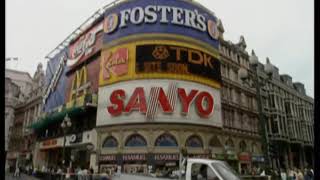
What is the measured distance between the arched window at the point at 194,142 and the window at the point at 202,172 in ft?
67.5

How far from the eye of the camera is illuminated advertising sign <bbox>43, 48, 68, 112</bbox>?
140ft

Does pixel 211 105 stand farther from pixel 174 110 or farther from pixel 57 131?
pixel 57 131

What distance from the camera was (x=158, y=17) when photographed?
110 feet

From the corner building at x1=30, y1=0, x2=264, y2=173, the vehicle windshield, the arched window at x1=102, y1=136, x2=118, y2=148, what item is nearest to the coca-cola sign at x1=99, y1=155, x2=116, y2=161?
the corner building at x1=30, y1=0, x2=264, y2=173

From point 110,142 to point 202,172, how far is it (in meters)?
22.3

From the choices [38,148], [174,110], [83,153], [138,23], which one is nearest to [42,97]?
[38,148]

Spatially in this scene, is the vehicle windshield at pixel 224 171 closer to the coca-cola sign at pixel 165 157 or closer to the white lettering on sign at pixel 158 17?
the coca-cola sign at pixel 165 157

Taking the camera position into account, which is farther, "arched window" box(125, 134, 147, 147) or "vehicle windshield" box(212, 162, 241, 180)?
"arched window" box(125, 134, 147, 147)

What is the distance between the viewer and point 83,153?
37125 millimetres

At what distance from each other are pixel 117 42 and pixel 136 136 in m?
10.2

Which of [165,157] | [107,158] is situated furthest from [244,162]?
[107,158]

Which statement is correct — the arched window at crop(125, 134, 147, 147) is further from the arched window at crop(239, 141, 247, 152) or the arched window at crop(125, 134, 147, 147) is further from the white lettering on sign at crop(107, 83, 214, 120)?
the arched window at crop(239, 141, 247, 152)

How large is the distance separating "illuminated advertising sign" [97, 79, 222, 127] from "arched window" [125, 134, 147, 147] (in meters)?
1.53
